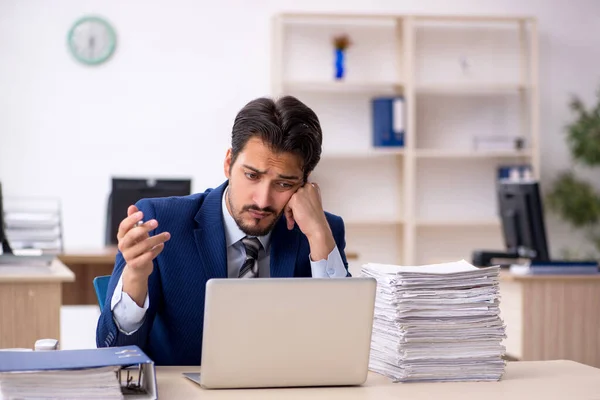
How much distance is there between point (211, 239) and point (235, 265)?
100mm

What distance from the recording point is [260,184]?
202 centimetres

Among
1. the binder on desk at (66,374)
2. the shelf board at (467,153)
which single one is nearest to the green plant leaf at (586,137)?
the shelf board at (467,153)

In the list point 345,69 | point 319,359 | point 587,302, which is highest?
point 345,69

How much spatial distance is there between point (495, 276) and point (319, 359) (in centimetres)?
43

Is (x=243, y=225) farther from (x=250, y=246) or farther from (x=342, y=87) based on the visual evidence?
(x=342, y=87)

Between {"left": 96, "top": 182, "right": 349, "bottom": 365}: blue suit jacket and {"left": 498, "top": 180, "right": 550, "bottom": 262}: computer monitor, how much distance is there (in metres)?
2.36

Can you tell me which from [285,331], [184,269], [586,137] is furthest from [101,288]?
[586,137]

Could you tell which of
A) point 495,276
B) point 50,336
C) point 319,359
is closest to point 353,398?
point 319,359

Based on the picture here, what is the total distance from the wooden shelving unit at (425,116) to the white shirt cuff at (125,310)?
401 cm

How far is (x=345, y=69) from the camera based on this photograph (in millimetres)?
5949

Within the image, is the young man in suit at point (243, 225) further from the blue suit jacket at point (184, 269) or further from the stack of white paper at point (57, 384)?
the stack of white paper at point (57, 384)

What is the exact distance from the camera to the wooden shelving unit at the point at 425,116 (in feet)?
19.4

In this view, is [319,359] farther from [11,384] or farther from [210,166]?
[210,166]

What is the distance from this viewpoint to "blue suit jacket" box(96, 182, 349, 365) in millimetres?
2014
